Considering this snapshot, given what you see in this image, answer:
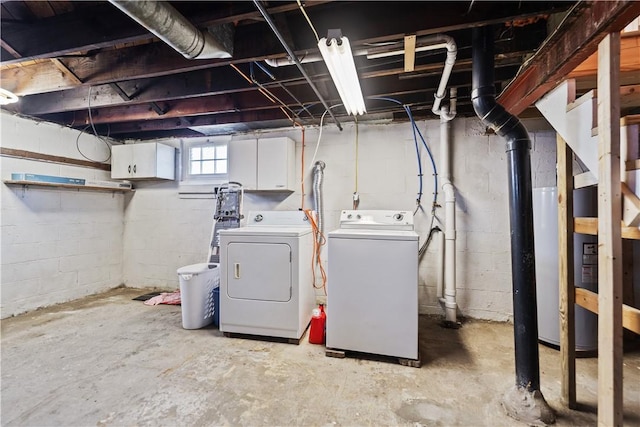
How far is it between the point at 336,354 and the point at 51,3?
10.3 feet

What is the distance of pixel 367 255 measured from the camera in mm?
2207

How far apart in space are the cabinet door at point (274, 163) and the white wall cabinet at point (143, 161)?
146 centimetres

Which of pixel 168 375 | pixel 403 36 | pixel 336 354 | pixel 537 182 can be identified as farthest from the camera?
pixel 537 182

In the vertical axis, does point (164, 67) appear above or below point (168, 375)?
above

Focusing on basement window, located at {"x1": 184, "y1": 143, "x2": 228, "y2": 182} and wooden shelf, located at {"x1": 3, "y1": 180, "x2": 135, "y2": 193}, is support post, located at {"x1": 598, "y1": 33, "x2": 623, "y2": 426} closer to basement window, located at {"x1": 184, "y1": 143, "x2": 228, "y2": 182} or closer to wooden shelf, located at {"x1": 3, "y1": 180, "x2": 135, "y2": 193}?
basement window, located at {"x1": 184, "y1": 143, "x2": 228, "y2": 182}

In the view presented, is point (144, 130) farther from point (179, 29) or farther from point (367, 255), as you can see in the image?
point (367, 255)

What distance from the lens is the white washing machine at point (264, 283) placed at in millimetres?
2500

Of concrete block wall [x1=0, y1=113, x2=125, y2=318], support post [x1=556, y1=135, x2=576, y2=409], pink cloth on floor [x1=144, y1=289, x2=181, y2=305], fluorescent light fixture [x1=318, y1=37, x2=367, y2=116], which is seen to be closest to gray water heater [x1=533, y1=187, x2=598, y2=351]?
support post [x1=556, y1=135, x2=576, y2=409]

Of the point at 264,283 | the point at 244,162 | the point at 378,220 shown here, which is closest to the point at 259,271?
the point at 264,283

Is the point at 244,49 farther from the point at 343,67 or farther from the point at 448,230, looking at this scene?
the point at 448,230

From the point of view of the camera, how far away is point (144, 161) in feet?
12.3

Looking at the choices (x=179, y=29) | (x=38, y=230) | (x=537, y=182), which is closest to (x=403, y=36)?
(x=179, y=29)

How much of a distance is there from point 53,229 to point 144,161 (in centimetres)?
132

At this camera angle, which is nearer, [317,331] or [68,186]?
[317,331]
